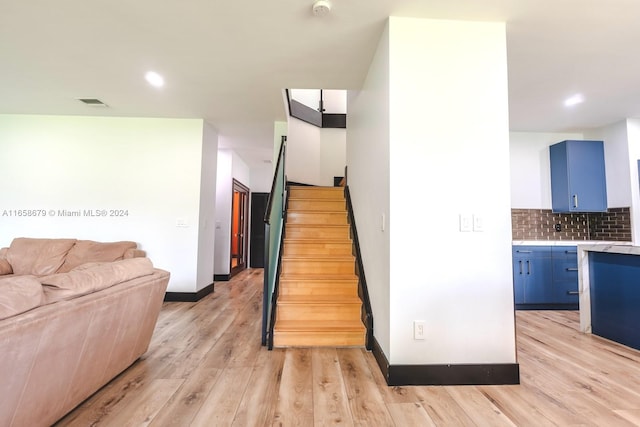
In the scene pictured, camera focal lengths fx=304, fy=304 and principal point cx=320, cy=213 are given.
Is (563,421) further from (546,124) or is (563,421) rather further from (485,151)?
(546,124)

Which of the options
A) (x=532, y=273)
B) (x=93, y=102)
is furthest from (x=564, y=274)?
(x=93, y=102)

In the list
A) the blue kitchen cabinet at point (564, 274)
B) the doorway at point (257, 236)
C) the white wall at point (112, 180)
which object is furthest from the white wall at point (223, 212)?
the blue kitchen cabinet at point (564, 274)

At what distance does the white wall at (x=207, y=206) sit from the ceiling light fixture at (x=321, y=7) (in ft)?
9.76

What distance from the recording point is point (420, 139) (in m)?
2.20

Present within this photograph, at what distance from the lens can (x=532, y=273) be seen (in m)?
4.11

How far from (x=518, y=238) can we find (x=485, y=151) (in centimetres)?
313

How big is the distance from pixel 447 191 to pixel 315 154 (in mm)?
4173

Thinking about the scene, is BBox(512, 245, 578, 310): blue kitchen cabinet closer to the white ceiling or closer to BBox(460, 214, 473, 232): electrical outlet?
the white ceiling

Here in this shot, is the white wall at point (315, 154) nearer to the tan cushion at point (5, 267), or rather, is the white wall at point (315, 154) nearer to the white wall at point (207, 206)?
the white wall at point (207, 206)

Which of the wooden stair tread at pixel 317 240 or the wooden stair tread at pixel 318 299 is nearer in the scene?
the wooden stair tread at pixel 318 299

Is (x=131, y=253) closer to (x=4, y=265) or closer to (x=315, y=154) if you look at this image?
(x=4, y=265)

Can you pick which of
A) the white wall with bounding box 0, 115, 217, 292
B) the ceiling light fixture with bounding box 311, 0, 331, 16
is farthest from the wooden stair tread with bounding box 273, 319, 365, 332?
the ceiling light fixture with bounding box 311, 0, 331, 16

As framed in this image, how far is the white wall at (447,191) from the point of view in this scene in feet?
7.02

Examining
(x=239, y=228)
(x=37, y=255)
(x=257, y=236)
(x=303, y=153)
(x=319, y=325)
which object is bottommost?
(x=319, y=325)
